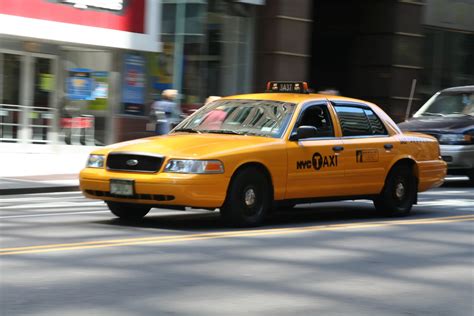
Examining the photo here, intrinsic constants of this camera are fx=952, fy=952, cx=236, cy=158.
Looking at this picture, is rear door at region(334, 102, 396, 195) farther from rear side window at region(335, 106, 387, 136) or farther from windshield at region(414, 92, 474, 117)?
windshield at region(414, 92, 474, 117)

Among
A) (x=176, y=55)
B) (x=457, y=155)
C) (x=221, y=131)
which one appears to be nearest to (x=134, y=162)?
(x=221, y=131)

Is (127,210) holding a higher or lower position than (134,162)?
lower

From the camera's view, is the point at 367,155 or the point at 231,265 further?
the point at 367,155

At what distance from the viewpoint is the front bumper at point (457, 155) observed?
16.8 metres

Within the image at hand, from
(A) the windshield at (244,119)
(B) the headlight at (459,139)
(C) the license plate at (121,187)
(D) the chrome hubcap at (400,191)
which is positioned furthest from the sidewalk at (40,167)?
(B) the headlight at (459,139)

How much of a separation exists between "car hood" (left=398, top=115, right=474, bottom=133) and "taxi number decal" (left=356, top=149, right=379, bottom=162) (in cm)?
568

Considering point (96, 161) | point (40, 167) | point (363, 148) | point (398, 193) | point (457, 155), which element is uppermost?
point (363, 148)

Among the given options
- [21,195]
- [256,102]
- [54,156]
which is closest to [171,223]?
[256,102]

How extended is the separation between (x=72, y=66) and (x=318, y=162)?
38.4 ft

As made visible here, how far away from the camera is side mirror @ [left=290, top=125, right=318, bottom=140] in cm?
1060

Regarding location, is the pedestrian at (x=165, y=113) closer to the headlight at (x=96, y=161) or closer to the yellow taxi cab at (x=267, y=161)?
the yellow taxi cab at (x=267, y=161)

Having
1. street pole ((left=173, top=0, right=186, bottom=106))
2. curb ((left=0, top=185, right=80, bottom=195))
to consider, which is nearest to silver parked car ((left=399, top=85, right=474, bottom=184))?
curb ((left=0, top=185, right=80, bottom=195))

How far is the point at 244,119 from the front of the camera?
10.9 m

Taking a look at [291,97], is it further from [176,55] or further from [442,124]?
[176,55]
